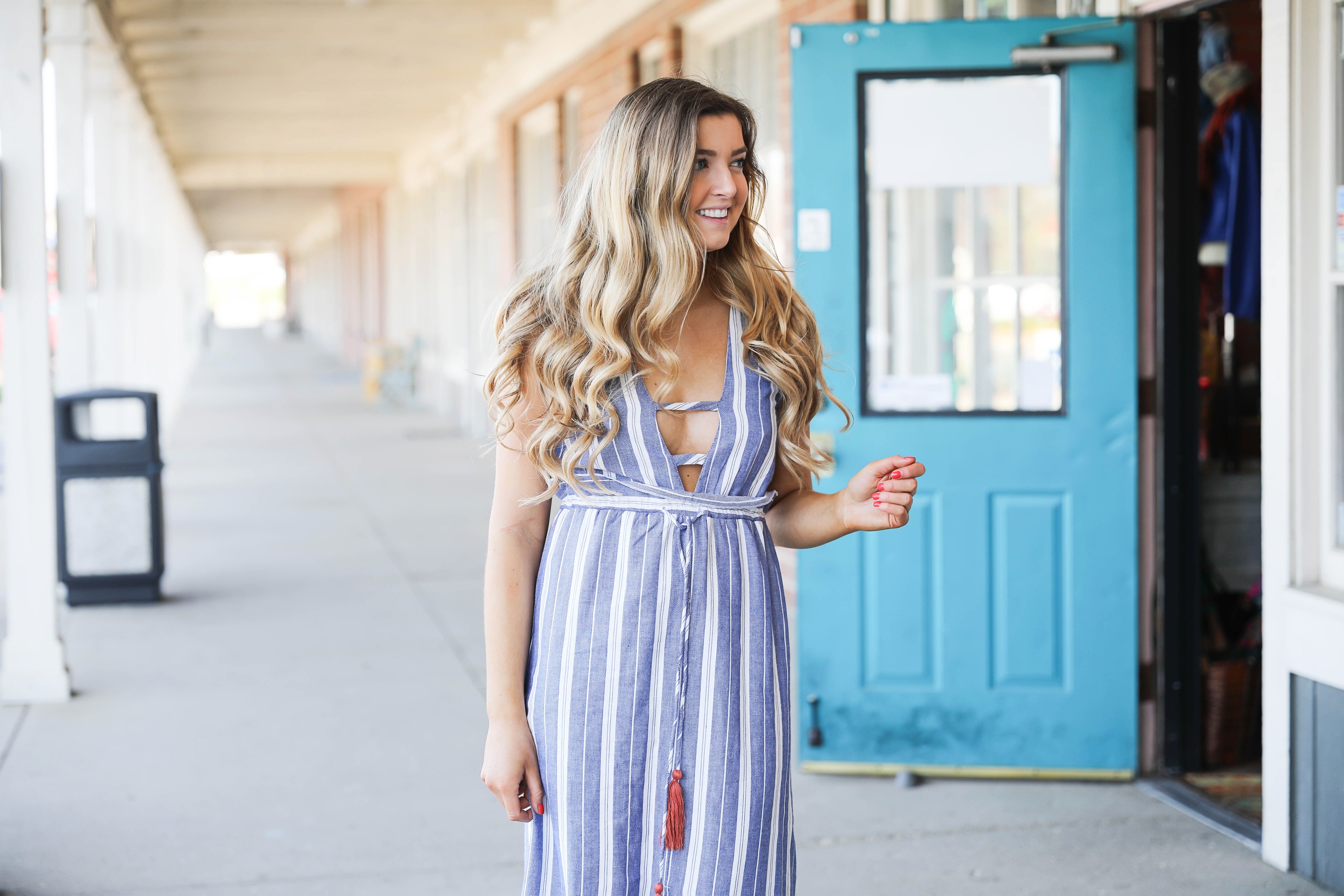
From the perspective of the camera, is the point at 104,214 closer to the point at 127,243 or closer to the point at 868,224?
the point at 127,243

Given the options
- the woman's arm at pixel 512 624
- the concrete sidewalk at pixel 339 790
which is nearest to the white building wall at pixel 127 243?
the concrete sidewalk at pixel 339 790

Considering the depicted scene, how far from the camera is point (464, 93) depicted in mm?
13828

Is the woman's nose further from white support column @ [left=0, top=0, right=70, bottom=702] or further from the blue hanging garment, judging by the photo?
white support column @ [left=0, top=0, right=70, bottom=702]

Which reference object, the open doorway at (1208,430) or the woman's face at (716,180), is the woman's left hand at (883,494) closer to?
the woman's face at (716,180)

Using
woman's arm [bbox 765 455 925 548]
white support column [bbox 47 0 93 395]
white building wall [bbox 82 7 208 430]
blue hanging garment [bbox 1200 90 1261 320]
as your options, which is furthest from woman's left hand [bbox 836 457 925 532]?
white building wall [bbox 82 7 208 430]

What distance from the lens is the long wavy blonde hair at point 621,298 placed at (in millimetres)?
1799

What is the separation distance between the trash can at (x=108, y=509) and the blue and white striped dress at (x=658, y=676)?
5196 mm

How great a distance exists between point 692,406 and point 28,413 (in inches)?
156

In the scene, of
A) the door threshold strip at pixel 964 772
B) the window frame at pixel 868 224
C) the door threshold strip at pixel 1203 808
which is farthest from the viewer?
the door threshold strip at pixel 964 772

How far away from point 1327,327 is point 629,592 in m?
2.26

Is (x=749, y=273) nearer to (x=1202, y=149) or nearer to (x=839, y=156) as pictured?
(x=839, y=156)

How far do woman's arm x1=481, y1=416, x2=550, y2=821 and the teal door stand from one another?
217cm

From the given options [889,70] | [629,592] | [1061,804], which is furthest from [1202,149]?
[629,592]

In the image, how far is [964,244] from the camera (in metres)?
4.23
